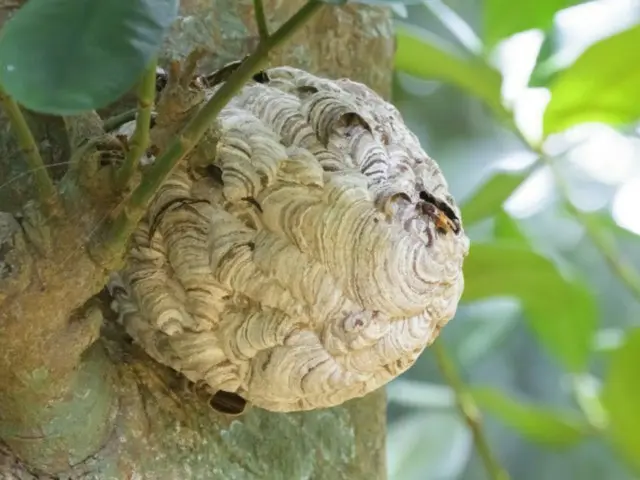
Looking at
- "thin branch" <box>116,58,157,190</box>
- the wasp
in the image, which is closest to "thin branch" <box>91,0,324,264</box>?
"thin branch" <box>116,58,157,190</box>

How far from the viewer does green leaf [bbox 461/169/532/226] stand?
0.75 metres

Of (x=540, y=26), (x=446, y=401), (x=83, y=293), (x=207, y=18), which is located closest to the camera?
(x=83, y=293)

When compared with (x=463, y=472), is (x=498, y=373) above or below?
above

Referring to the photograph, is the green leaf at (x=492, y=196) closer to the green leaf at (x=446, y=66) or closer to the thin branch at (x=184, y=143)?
the green leaf at (x=446, y=66)

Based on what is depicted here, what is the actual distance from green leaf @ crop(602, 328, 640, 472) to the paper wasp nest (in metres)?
0.39

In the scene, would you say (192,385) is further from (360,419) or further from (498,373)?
(498,373)

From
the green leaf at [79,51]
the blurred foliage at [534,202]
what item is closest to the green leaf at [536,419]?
the blurred foliage at [534,202]

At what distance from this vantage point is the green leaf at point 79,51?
0.24 metres

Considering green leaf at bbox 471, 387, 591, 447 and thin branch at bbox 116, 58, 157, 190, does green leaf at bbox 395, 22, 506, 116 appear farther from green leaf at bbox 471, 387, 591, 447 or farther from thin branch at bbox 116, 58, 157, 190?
thin branch at bbox 116, 58, 157, 190

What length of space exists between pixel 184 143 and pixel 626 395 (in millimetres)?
632

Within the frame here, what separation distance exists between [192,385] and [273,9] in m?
0.29

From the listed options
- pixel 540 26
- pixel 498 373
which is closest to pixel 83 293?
pixel 540 26

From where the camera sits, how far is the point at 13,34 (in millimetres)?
260

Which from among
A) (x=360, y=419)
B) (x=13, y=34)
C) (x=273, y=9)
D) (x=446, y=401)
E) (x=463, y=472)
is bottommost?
(x=463, y=472)
